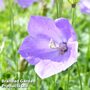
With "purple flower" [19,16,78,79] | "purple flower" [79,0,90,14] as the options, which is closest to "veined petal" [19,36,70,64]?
"purple flower" [19,16,78,79]

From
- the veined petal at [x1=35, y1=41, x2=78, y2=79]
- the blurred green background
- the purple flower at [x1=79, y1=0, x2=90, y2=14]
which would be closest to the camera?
the veined petal at [x1=35, y1=41, x2=78, y2=79]

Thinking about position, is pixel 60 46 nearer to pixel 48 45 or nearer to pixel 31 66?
pixel 48 45

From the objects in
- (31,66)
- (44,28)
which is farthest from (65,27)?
(31,66)

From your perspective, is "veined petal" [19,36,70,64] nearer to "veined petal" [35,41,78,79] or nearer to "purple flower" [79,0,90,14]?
"veined petal" [35,41,78,79]

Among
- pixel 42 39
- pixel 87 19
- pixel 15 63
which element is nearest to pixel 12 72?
pixel 15 63

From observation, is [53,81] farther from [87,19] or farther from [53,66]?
[87,19]

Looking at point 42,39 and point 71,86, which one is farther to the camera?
point 71,86

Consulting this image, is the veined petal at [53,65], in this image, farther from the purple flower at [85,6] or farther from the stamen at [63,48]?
the purple flower at [85,6]

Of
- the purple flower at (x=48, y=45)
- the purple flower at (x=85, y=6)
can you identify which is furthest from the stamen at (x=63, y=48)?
the purple flower at (x=85, y=6)
